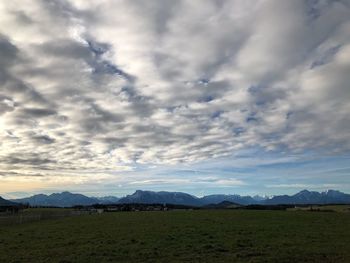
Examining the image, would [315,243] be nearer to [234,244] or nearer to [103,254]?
[234,244]

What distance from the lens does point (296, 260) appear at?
2158cm

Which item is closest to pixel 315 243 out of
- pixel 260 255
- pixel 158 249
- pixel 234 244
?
pixel 234 244

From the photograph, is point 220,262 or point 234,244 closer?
point 220,262

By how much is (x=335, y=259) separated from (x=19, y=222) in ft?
201

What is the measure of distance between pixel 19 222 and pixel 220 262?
5875 cm

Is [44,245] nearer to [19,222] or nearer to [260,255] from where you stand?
[260,255]

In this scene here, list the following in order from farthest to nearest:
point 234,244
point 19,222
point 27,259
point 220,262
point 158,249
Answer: point 19,222, point 234,244, point 158,249, point 27,259, point 220,262

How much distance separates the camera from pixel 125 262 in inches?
843

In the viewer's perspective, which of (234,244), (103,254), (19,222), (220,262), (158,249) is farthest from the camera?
(19,222)

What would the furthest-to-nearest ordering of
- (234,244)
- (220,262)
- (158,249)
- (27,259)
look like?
(234,244) → (158,249) → (27,259) → (220,262)

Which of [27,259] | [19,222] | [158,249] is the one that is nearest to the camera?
[27,259]

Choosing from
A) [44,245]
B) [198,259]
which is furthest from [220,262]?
[44,245]

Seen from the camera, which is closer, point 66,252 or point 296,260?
point 296,260

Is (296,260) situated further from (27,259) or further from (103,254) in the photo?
(27,259)
